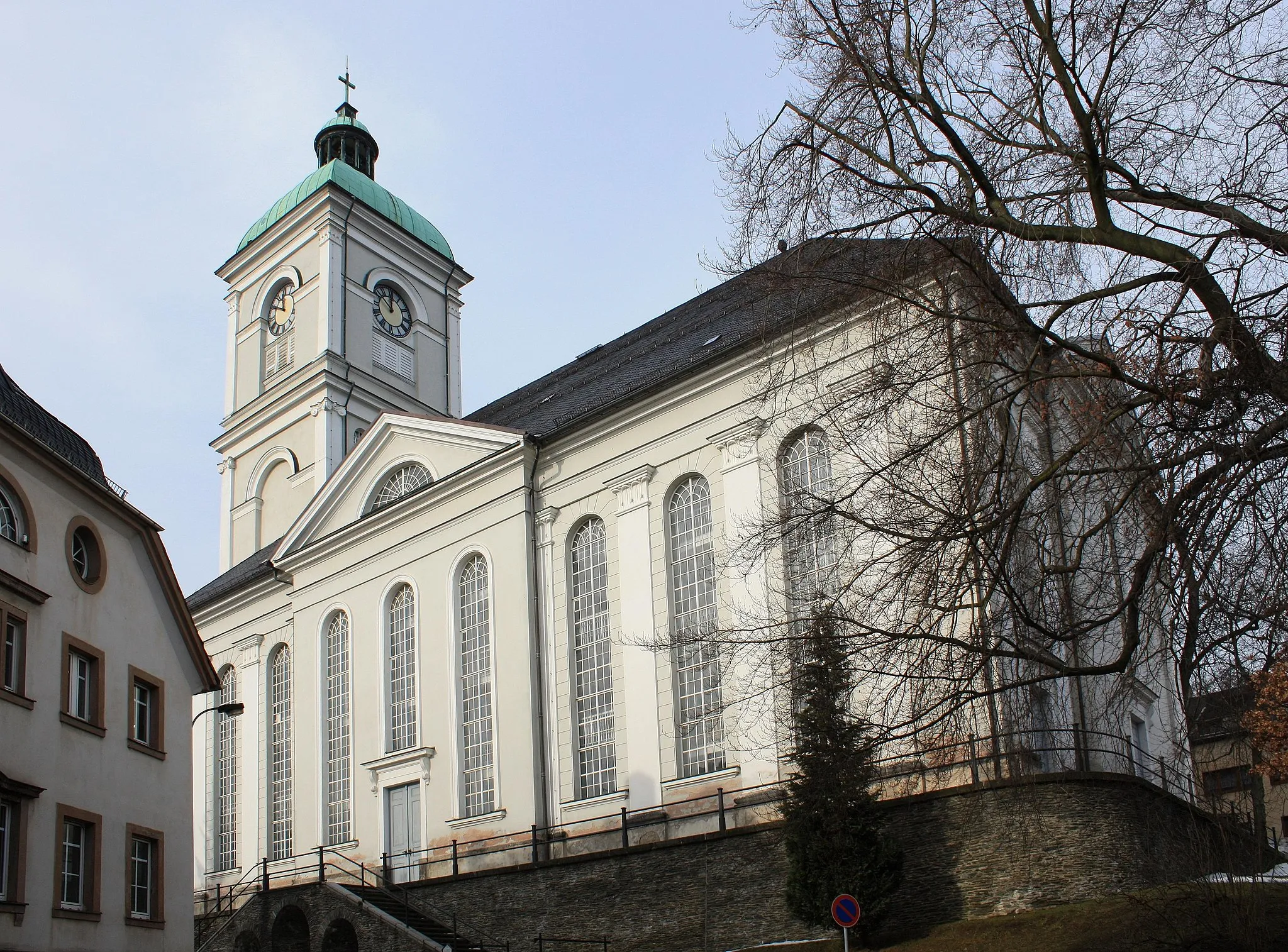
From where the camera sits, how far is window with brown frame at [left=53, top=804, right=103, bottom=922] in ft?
60.1

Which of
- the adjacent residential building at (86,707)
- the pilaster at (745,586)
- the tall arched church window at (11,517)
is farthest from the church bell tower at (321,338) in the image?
the tall arched church window at (11,517)

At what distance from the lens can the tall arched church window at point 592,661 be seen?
26656mm

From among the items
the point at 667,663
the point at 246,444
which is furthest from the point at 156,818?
the point at 246,444

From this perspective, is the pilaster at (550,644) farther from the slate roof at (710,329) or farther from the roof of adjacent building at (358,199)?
the roof of adjacent building at (358,199)

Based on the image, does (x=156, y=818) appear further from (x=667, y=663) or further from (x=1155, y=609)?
→ (x=1155, y=609)

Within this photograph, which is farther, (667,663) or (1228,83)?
(667,663)

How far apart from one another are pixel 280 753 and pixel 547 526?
1144 cm

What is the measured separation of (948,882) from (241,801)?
2279 cm

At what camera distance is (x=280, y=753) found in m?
35.3

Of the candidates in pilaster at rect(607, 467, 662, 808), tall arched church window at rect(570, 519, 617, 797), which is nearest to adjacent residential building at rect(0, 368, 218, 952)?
tall arched church window at rect(570, 519, 617, 797)

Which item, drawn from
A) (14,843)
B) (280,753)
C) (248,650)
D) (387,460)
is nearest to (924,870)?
(14,843)

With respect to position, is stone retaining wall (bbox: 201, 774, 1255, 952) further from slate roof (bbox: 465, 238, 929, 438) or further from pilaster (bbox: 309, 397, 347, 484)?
pilaster (bbox: 309, 397, 347, 484)

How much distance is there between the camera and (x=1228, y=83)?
377 inches

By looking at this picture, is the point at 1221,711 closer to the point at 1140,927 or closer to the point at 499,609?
the point at 1140,927
